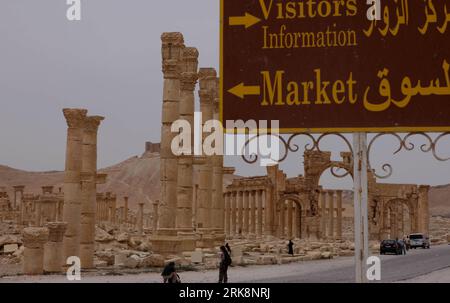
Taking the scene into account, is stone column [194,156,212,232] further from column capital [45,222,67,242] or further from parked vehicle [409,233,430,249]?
parked vehicle [409,233,430,249]

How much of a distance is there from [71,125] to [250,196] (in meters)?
38.7

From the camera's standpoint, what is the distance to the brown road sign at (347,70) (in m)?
6.86

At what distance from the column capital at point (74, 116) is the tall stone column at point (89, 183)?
1.07m

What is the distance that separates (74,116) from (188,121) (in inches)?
214

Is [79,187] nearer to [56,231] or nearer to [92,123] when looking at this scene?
[56,231]

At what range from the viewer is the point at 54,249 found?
2225 cm

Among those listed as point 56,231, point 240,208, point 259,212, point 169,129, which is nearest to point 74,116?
point 169,129

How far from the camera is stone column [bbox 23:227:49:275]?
21.2m

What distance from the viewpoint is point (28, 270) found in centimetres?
2133

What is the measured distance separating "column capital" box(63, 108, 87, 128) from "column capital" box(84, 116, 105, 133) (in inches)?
43.1

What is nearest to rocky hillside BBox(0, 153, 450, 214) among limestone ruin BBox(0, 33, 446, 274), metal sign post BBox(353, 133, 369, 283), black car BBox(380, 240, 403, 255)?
limestone ruin BBox(0, 33, 446, 274)

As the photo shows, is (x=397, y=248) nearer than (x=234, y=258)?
No
